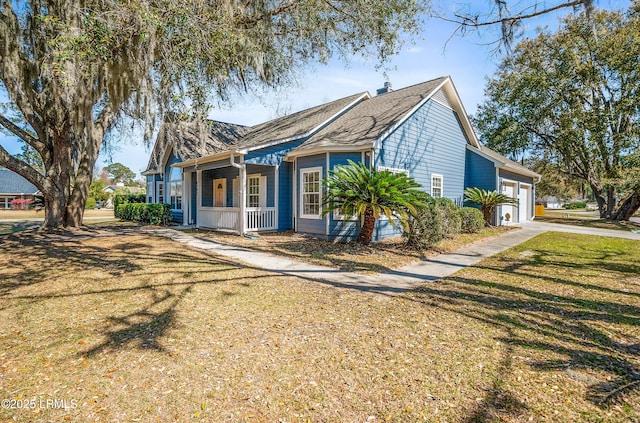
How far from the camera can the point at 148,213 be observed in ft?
54.7

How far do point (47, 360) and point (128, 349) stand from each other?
709mm

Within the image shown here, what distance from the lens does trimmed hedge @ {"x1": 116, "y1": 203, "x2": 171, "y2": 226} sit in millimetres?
15852

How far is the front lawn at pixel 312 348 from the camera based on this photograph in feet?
8.02

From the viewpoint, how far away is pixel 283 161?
11852 mm

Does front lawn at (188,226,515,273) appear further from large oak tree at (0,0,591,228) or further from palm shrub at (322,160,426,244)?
large oak tree at (0,0,591,228)

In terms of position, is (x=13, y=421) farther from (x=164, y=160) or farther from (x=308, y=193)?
(x=164, y=160)

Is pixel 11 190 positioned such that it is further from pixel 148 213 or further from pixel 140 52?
pixel 140 52

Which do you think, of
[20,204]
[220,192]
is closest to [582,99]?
[220,192]

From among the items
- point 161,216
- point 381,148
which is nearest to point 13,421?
point 381,148

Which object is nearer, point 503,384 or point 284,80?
point 503,384

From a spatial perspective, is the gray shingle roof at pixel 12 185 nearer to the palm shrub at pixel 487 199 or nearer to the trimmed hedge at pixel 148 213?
the trimmed hedge at pixel 148 213

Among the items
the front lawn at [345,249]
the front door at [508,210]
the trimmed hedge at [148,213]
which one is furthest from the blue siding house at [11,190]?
the front door at [508,210]

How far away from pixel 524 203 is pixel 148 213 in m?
20.6

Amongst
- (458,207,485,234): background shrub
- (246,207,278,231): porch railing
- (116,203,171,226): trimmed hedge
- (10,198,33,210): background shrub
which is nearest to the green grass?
(458,207,485,234): background shrub
